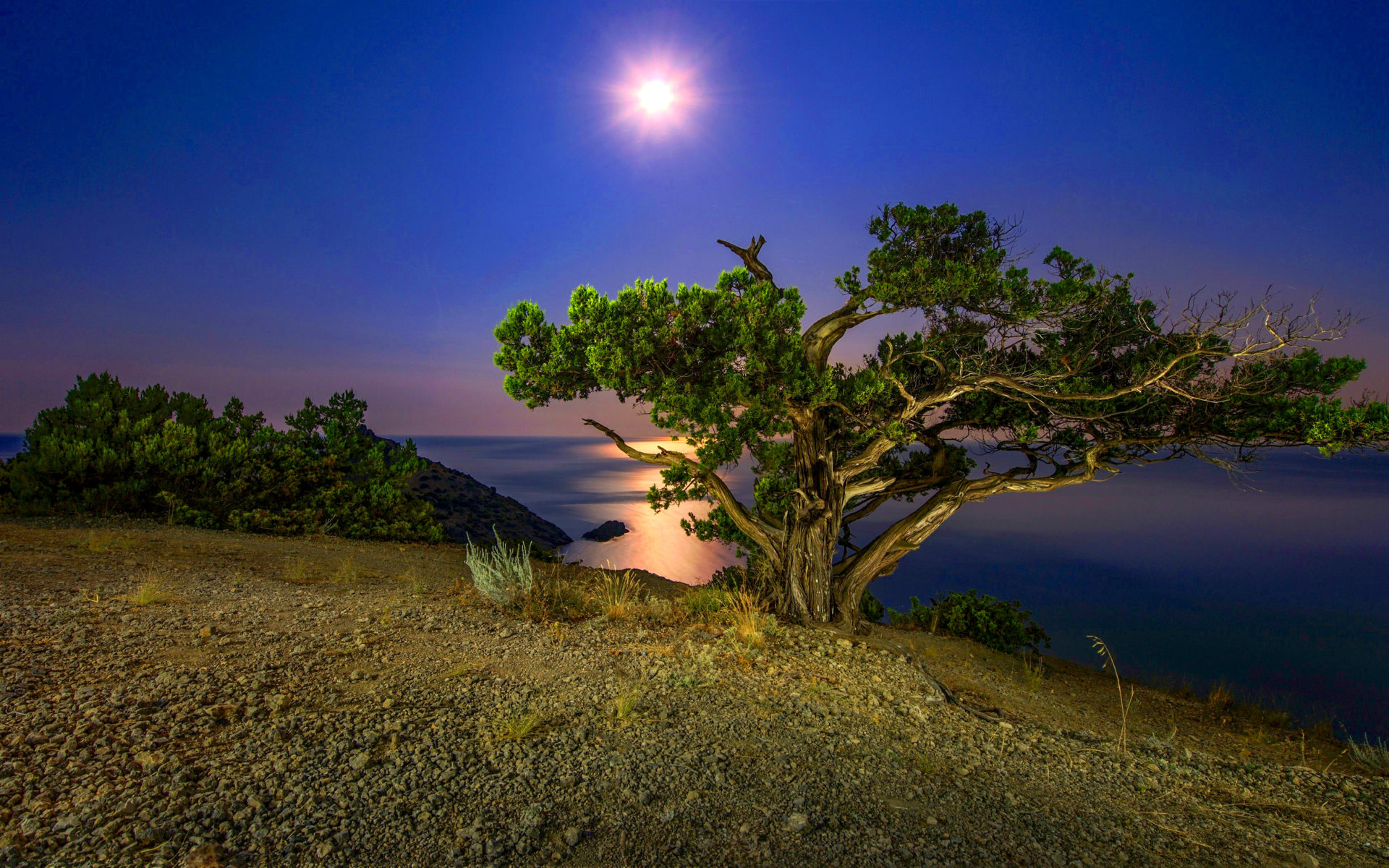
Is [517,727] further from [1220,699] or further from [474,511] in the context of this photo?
[474,511]

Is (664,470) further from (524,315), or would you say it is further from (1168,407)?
(1168,407)

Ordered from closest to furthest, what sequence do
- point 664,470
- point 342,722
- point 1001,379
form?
point 342,722 → point 1001,379 → point 664,470

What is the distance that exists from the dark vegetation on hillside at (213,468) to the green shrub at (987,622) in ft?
31.1

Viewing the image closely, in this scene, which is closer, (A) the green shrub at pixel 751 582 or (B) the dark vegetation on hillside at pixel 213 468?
(A) the green shrub at pixel 751 582

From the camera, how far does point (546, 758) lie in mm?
3020

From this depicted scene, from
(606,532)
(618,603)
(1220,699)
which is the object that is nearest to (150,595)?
(618,603)

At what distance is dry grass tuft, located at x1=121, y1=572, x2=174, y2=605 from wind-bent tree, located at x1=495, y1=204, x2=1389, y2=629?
355cm

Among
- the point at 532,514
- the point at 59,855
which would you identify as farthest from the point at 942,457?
the point at 532,514

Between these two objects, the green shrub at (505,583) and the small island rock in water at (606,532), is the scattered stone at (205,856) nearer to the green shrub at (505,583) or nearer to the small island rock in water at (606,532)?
the green shrub at (505,583)

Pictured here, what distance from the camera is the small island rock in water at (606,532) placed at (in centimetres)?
1966

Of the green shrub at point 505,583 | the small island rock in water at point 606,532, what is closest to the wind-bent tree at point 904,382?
the green shrub at point 505,583

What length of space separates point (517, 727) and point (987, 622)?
838 centimetres

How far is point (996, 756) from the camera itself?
3.77m

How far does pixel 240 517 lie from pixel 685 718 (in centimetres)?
1073
